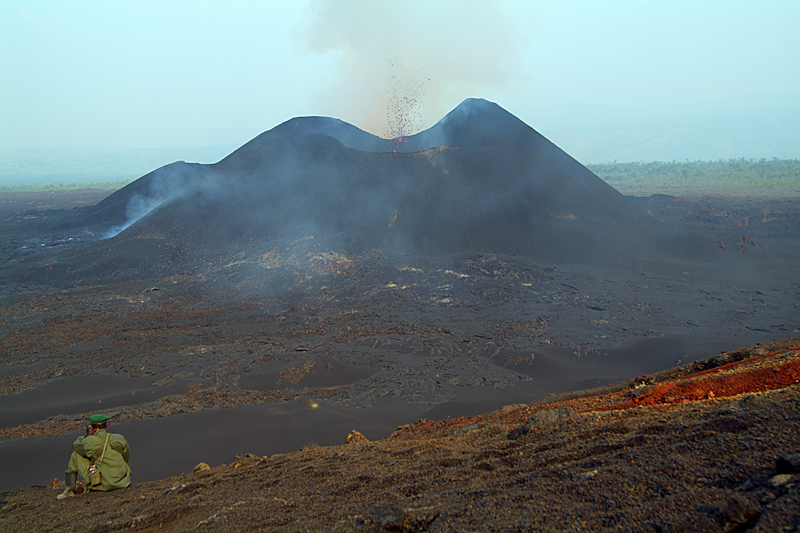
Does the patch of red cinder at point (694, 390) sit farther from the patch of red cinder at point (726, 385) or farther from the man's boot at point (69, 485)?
the man's boot at point (69, 485)

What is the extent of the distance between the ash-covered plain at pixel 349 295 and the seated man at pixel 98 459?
6.32ft

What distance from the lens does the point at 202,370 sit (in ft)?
37.2

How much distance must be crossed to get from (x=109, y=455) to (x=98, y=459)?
108mm

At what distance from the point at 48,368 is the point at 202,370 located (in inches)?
144

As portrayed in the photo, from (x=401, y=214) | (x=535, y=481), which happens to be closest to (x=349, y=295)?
(x=401, y=214)

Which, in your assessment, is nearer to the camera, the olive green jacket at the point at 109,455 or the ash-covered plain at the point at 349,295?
the olive green jacket at the point at 109,455

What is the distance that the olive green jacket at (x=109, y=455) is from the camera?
5367 millimetres

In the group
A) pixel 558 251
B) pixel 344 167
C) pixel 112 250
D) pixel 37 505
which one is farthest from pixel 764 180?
pixel 37 505

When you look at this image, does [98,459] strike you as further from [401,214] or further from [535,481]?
[401,214]

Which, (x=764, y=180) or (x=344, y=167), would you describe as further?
(x=764, y=180)

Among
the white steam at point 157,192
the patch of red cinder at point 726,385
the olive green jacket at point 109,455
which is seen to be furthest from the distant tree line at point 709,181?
the olive green jacket at point 109,455

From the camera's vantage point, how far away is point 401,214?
21.9m

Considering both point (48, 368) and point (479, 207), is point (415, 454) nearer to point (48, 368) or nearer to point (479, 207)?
point (48, 368)

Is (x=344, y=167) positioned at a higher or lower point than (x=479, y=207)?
higher
